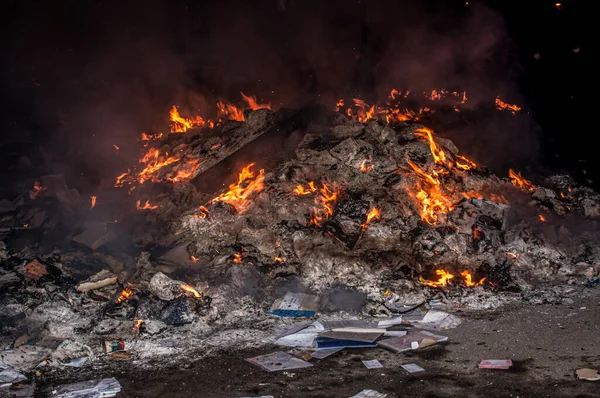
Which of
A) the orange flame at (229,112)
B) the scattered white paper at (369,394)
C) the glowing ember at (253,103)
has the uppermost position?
the glowing ember at (253,103)

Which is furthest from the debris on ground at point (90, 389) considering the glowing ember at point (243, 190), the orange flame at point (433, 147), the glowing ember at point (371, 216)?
the orange flame at point (433, 147)

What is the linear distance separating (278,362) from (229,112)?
7805 millimetres

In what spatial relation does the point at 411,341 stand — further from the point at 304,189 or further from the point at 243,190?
the point at 243,190

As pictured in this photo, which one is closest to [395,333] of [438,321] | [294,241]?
[438,321]

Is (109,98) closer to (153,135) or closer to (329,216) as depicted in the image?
(153,135)

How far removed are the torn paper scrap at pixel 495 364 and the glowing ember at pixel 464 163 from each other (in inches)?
189

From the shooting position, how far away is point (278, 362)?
5.57m

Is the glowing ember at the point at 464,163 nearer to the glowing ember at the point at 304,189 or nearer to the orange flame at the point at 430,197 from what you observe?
the orange flame at the point at 430,197

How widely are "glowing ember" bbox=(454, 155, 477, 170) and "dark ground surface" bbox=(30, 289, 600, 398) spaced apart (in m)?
3.81

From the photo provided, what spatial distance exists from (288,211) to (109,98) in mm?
7444

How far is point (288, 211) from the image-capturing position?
8641 mm

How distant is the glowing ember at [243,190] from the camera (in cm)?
881

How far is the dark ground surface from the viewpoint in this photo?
189 inches

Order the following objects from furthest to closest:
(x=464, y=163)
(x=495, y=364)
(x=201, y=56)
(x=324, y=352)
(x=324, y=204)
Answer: (x=201, y=56) → (x=464, y=163) → (x=324, y=204) → (x=324, y=352) → (x=495, y=364)
